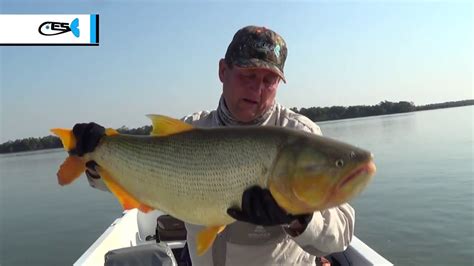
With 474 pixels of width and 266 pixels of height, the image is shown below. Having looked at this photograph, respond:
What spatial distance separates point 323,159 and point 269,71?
1131mm

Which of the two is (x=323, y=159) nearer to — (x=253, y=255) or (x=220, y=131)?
(x=220, y=131)

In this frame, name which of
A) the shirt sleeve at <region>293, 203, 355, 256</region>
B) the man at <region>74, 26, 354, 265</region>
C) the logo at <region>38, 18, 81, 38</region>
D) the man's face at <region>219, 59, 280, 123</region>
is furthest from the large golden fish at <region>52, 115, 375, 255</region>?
the logo at <region>38, 18, 81, 38</region>

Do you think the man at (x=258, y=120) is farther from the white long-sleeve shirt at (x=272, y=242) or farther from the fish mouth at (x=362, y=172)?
the fish mouth at (x=362, y=172)

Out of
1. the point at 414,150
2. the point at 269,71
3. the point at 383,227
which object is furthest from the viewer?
the point at 414,150

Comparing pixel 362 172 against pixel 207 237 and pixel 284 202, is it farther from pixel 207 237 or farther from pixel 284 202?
pixel 207 237

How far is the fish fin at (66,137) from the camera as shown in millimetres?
2745

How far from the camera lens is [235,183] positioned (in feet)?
7.52

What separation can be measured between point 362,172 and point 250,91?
52.0 inches

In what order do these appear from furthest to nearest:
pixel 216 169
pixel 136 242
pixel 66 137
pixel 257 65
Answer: pixel 136 242 → pixel 257 65 → pixel 66 137 → pixel 216 169

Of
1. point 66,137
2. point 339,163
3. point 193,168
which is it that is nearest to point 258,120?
point 193,168

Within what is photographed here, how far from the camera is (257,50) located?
10.2ft

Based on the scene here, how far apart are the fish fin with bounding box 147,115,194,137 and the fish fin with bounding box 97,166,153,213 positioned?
418mm

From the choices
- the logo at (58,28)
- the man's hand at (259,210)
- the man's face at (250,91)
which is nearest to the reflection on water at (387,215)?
the logo at (58,28)

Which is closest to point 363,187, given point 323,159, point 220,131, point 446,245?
point 323,159
